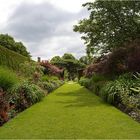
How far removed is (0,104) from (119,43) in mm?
15366

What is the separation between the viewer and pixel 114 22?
22.5m

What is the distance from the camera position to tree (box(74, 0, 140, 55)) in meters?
21.9

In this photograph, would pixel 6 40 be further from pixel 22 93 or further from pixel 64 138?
pixel 64 138

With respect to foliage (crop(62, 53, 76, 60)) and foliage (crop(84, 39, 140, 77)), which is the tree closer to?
foliage (crop(84, 39, 140, 77))

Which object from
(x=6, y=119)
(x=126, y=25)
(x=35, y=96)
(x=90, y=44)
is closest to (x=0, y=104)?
(x=6, y=119)

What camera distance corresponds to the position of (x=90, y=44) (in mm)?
25219

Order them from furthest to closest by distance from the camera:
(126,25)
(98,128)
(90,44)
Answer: (90,44), (126,25), (98,128)

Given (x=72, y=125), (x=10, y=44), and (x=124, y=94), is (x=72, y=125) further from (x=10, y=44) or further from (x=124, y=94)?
(x=10, y=44)

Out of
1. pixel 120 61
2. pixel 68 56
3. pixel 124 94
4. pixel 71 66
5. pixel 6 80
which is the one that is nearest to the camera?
pixel 6 80

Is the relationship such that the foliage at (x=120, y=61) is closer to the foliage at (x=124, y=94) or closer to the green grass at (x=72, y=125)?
the foliage at (x=124, y=94)

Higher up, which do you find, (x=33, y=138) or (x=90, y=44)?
(x=90, y=44)

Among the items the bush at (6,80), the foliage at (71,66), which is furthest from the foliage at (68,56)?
the bush at (6,80)

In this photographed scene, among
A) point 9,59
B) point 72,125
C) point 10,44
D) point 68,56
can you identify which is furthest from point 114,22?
point 68,56

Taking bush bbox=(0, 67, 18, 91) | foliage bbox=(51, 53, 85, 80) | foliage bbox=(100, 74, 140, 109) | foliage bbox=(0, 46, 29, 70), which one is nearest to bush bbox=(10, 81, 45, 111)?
bush bbox=(0, 67, 18, 91)
